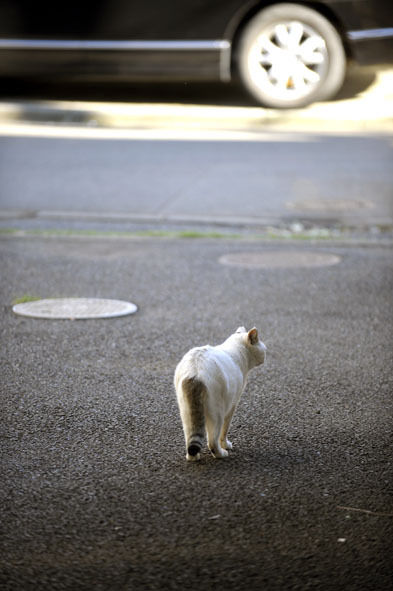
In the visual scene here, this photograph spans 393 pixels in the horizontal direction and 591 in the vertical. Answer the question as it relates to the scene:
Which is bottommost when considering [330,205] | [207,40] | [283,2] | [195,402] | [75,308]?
[330,205]

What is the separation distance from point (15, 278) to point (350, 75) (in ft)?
28.2

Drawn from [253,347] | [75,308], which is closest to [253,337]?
[253,347]

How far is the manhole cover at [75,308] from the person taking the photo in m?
6.50

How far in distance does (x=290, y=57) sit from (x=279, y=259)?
5.28 meters

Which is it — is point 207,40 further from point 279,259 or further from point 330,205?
point 279,259

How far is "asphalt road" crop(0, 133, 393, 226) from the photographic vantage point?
31.9 feet

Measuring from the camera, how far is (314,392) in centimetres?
511

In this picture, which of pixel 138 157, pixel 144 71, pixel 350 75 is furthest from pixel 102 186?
pixel 350 75

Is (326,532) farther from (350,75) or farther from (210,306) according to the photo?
(350,75)

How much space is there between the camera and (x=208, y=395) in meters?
3.92

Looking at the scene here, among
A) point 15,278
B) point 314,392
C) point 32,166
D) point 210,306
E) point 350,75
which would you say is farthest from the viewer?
point 350,75

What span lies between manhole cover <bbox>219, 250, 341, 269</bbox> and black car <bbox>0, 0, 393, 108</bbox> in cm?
483

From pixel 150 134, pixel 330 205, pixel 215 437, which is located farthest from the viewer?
pixel 150 134

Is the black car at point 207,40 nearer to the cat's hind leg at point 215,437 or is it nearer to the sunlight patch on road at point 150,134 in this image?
the sunlight patch on road at point 150,134
